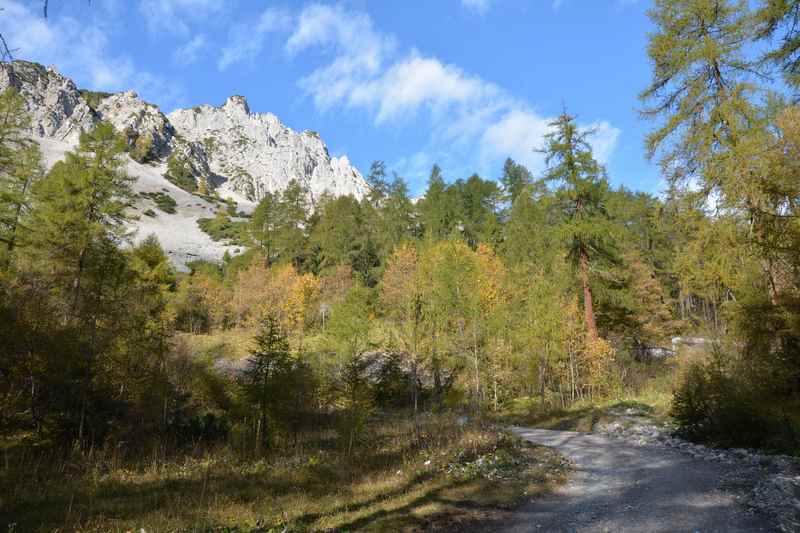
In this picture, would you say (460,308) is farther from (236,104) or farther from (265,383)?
(236,104)

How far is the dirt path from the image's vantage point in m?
6.14

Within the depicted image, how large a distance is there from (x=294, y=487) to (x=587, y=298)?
20198 millimetres

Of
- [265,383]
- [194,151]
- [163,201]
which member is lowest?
[265,383]

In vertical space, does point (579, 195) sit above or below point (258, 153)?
below

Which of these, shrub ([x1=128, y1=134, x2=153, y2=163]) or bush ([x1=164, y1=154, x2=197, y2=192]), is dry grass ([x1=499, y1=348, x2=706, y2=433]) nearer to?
bush ([x1=164, y1=154, x2=197, y2=192])

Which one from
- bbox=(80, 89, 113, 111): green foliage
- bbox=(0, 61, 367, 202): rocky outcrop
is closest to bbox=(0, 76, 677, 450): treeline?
bbox=(0, 61, 367, 202): rocky outcrop

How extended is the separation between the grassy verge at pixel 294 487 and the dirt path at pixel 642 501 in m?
0.62

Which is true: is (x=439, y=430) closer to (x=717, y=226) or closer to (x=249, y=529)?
(x=249, y=529)

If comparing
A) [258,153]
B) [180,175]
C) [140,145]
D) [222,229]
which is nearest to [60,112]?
[140,145]

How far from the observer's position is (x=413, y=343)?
2377 cm

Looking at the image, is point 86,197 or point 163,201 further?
point 163,201

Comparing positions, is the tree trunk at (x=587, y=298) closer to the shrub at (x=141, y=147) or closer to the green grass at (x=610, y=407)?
the green grass at (x=610, y=407)

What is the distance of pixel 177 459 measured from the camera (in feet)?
37.9

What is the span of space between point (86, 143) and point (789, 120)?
87.9 feet
